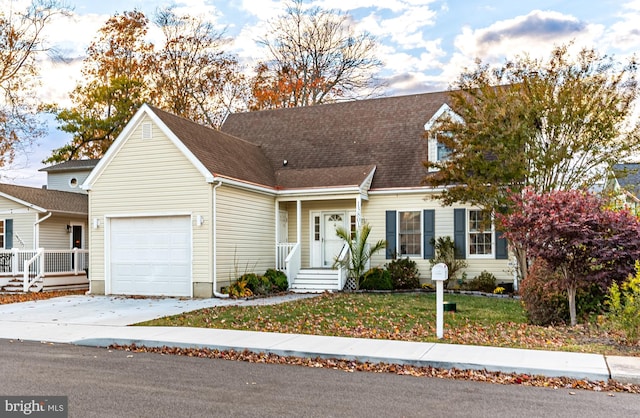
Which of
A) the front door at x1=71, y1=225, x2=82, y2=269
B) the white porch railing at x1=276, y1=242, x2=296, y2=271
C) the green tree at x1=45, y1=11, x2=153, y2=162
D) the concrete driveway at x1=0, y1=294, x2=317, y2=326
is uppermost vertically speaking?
the green tree at x1=45, y1=11, x2=153, y2=162

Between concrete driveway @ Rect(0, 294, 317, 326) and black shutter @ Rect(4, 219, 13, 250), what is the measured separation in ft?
22.4

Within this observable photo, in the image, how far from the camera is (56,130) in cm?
3459

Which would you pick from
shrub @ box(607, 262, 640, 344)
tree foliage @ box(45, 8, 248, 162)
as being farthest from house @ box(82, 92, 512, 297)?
tree foliage @ box(45, 8, 248, 162)

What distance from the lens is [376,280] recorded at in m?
18.0

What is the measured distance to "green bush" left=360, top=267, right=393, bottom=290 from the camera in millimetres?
17953

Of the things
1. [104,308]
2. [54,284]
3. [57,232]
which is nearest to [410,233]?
[104,308]

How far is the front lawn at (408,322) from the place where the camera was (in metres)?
8.94

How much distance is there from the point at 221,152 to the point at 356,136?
5.79 m

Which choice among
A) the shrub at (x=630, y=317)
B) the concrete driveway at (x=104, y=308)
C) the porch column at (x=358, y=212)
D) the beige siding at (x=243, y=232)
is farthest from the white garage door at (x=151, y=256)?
the shrub at (x=630, y=317)

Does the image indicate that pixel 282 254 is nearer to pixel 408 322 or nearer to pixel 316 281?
pixel 316 281

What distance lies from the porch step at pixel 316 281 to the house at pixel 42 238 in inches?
332

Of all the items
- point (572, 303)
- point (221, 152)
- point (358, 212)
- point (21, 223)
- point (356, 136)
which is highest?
point (356, 136)

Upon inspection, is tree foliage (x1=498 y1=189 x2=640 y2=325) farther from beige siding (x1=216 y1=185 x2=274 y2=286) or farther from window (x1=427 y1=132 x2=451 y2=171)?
window (x1=427 y1=132 x2=451 y2=171)

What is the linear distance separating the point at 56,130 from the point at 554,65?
94.1ft
